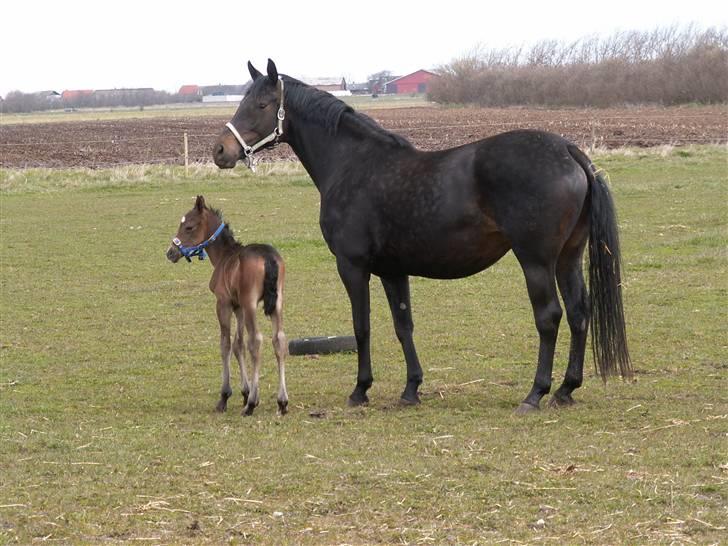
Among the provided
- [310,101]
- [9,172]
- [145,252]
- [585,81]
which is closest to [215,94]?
[585,81]

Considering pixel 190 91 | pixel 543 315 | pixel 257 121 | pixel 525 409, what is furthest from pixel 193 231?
pixel 190 91

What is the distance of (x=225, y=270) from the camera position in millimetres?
8125

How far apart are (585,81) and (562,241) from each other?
71.1 m

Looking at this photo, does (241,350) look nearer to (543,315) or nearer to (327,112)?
(327,112)

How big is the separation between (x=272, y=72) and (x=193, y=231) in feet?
4.63

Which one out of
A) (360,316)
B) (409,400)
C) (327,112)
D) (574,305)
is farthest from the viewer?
(327,112)

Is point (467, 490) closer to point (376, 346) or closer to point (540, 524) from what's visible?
point (540, 524)

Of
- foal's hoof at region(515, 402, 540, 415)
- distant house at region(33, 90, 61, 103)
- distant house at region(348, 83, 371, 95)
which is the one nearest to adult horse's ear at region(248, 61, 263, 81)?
foal's hoof at region(515, 402, 540, 415)

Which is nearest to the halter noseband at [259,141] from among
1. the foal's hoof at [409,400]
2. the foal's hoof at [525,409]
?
the foal's hoof at [409,400]

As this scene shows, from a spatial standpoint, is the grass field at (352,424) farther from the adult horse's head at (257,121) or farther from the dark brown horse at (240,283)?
the adult horse's head at (257,121)

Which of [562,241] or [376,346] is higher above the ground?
[562,241]

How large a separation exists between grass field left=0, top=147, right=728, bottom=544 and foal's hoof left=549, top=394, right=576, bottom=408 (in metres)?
0.15

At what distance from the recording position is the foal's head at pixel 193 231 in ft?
27.5

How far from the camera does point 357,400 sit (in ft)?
27.5
